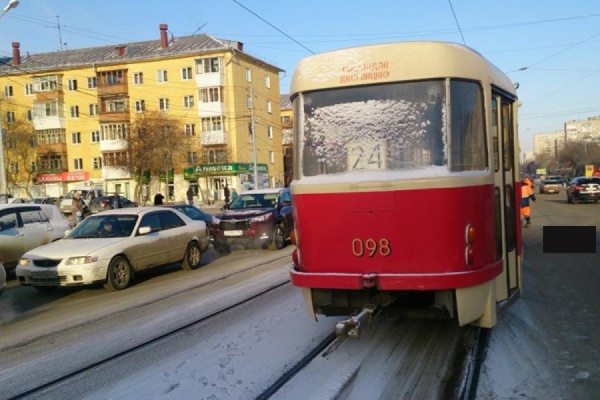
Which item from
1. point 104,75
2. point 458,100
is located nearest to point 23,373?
point 458,100

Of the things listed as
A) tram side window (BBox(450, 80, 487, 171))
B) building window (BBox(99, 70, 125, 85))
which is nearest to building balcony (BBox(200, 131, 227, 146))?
building window (BBox(99, 70, 125, 85))

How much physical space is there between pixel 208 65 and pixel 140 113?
9104 mm

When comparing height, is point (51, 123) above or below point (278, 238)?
above

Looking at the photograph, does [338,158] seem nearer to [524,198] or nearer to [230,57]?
[524,198]

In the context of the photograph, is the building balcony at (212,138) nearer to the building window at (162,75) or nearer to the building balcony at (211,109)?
the building balcony at (211,109)

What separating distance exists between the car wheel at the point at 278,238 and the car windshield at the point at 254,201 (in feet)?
2.87

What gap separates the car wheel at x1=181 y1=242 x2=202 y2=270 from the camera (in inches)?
495

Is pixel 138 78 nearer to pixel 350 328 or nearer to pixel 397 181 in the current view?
pixel 397 181

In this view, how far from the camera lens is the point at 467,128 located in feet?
16.8

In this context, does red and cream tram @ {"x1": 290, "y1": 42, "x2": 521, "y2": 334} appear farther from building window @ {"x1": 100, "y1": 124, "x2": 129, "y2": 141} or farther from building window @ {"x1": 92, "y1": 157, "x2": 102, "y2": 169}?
building window @ {"x1": 92, "y1": 157, "x2": 102, "y2": 169}

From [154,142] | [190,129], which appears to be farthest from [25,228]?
[190,129]

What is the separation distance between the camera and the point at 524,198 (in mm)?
15406

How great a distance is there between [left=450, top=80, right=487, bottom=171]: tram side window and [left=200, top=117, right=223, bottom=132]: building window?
54169 millimetres

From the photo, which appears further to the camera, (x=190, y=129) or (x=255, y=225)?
(x=190, y=129)
